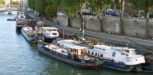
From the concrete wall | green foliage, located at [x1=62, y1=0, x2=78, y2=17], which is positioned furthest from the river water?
the concrete wall

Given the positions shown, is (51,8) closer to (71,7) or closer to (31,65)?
(71,7)

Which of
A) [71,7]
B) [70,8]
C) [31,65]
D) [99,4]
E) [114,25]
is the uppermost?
[99,4]

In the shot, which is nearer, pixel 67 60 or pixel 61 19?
pixel 67 60

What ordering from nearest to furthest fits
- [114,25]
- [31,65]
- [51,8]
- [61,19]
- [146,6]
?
[31,65] → [146,6] → [114,25] → [61,19] → [51,8]

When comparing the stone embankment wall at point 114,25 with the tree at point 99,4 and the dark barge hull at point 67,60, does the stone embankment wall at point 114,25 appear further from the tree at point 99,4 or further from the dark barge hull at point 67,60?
the dark barge hull at point 67,60

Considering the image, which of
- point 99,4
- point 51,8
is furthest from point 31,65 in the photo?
point 51,8

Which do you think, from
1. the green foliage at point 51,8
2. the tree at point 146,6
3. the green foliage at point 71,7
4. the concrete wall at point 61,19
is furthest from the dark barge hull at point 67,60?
the green foliage at point 51,8

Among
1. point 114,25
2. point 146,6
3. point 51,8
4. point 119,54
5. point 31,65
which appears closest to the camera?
point 119,54

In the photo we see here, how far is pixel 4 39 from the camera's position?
6762 centimetres

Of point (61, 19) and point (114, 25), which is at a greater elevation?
point (114, 25)

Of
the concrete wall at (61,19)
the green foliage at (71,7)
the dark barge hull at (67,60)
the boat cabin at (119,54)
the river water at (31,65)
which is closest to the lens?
the boat cabin at (119,54)

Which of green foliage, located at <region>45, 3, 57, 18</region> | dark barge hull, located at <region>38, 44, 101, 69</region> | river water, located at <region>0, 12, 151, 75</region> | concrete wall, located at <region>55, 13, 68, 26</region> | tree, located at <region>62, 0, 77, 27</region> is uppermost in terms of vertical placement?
tree, located at <region>62, 0, 77, 27</region>

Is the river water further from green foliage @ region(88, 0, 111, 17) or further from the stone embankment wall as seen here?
the stone embankment wall

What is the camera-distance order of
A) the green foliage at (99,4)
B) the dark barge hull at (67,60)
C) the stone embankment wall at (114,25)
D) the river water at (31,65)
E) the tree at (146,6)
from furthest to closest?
the green foliage at (99,4) → the stone embankment wall at (114,25) → the tree at (146,6) → the dark barge hull at (67,60) → the river water at (31,65)
